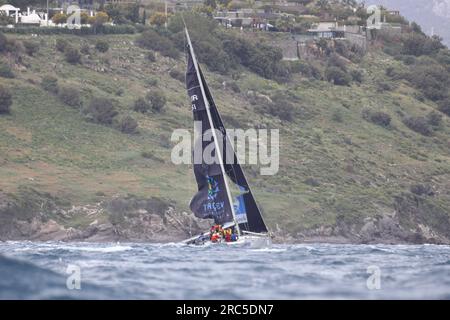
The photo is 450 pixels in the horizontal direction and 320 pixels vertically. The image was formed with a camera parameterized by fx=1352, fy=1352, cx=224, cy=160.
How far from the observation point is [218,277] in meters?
37.3

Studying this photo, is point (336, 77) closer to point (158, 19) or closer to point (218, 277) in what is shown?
point (158, 19)

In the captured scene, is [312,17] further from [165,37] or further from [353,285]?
[353,285]

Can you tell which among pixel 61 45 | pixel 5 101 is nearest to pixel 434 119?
pixel 61 45

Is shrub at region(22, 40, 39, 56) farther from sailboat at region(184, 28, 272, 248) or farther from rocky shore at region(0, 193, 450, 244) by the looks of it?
sailboat at region(184, 28, 272, 248)

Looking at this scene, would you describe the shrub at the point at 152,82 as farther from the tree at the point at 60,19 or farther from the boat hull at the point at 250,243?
the boat hull at the point at 250,243

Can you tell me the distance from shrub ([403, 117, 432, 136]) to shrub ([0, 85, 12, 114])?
41.6 m

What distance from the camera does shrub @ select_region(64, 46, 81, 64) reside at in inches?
4633

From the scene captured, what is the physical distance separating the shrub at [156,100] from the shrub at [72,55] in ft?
31.8

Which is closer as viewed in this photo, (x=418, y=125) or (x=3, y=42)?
(x=3, y=42)

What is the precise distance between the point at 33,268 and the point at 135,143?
65152 millimetres

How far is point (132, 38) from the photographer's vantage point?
13162cm

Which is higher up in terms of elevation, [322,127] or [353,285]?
[353,285]

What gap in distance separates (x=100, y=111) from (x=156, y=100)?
7130mm

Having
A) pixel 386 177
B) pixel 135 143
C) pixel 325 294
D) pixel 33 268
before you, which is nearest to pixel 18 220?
pixel 135 143
